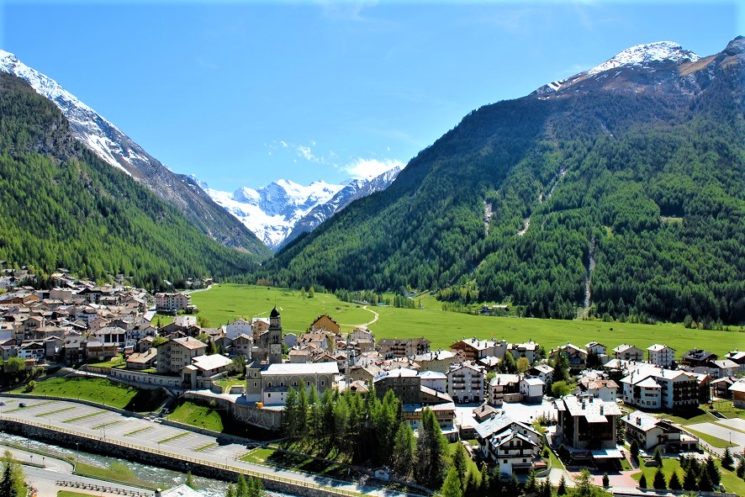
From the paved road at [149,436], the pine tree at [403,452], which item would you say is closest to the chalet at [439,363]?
the pine tree at [403,452]

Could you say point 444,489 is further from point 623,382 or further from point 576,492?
point 623,382

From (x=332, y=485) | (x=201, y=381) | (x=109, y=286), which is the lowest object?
(x=332, y=485)

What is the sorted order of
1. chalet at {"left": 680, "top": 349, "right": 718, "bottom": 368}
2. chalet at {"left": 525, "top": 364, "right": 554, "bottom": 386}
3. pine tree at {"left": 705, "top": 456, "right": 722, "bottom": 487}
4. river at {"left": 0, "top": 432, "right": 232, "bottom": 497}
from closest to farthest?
pine tree at {"left": 705, "top": 456, "right": 722, "bottom": 487}
river at {"left": 0, "top": 432, "right": 232, "bottom": 497}
chalet at {"left": 525, "top": 364, "right": 554, "bottom": 386}
chalet at {"left": 680, "top": 349, "right": 718, "bottom": 368}

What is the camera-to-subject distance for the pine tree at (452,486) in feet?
198

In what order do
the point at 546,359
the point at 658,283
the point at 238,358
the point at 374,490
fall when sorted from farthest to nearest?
the point at 658,283 < the point at 546,359 < the point at 238,358 < the point at 374,490

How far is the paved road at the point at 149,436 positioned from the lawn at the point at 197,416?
6.28ft

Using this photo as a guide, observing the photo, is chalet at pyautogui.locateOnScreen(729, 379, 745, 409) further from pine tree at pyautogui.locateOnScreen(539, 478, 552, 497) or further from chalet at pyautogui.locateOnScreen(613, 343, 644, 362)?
pine tree at pyautogui.locateOnScreen(539, 478, 552, 497)

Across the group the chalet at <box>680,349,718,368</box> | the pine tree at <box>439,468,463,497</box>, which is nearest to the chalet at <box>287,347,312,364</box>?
the pine tree at <box>439,468,463,497</box>

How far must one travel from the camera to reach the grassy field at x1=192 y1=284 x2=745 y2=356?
14600 centimetres

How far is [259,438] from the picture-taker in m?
84.6

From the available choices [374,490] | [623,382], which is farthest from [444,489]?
[623,382]

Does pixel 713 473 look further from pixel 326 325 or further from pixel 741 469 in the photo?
pixel 326 325

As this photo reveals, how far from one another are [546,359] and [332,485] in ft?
215

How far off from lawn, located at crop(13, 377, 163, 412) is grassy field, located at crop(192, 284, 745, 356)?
48708 millimetres
